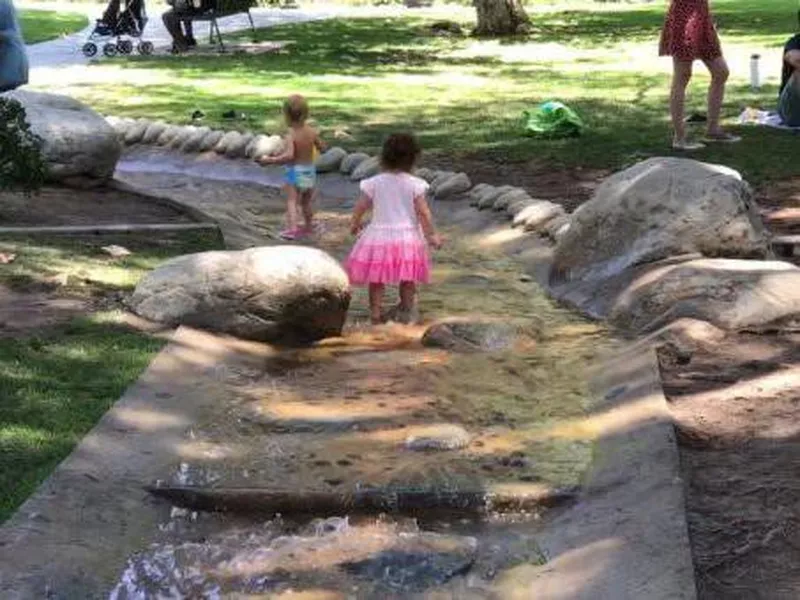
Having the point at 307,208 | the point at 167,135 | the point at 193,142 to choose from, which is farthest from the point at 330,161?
the point at 167,135

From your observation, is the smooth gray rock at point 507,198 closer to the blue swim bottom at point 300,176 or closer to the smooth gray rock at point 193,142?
the blue swim bottom at point 300,176

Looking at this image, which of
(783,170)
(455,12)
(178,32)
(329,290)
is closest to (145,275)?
A: (329,290)

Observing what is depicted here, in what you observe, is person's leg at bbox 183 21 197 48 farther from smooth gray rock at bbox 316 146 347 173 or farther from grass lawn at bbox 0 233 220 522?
grass lawn at bbox 0 233 220 522

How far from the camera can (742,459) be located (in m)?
5.00

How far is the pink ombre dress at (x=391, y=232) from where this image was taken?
26.1 feet

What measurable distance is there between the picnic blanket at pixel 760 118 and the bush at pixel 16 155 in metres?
7.09

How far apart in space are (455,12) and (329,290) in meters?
31.4

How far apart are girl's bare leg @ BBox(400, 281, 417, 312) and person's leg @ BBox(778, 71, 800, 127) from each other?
614 centimetres

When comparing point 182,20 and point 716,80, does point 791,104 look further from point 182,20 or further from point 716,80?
point 182,20

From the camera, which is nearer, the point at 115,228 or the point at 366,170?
the point at 115,228

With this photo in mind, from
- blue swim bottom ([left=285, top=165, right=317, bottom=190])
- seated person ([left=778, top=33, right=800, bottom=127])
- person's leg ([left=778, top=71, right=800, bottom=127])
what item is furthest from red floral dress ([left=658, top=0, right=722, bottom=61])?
blue swim bottom ([left=285, top=165, right=317, bottom=190])

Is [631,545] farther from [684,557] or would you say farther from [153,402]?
[153,402]

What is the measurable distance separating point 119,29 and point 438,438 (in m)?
19.1

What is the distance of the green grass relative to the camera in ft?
88.1
